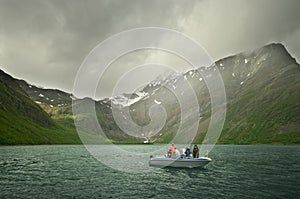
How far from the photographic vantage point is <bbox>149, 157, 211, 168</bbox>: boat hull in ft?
176

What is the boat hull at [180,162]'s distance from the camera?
53.6 metres

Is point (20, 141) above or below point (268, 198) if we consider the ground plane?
above

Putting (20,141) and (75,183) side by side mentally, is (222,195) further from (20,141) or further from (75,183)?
(20,141)

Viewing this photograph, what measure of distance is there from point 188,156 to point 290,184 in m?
22.7

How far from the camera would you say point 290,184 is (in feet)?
117

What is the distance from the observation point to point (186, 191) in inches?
1273

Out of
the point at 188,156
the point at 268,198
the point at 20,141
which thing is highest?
the point at 20,141

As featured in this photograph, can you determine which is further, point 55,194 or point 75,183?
point 75,183

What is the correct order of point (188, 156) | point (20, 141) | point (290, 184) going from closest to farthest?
point (290, 184) → point (188, 156) → point (20, 141)

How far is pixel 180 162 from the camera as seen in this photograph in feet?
180

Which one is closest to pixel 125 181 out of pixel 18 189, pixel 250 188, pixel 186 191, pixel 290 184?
pixel 186 191

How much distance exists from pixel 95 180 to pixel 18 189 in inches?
442

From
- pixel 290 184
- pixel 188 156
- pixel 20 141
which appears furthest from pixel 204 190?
pixel 20 141

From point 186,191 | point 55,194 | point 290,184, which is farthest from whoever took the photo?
point 290,184
